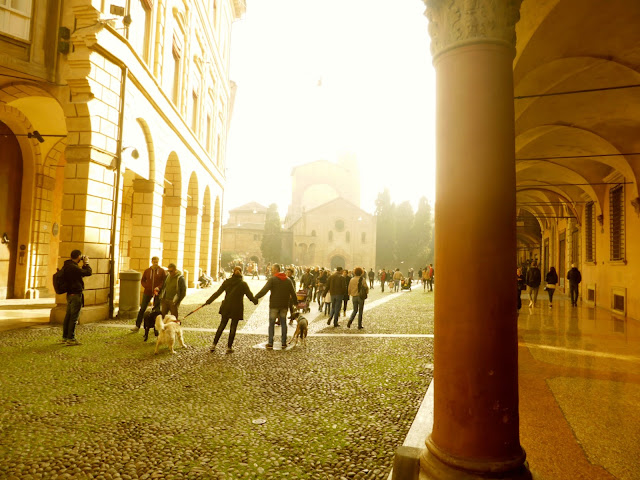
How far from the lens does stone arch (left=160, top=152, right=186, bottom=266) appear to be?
16859 mm

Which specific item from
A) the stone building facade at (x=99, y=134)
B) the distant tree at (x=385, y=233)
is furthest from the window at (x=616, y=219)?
the distant tree at (x=385, y=233)

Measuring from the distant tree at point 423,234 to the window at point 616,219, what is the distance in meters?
45.1

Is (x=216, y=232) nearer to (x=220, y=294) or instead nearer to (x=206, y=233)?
(x=206, y=233)

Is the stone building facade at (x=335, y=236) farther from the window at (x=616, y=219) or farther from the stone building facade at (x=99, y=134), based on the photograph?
the window at (x=616, y=219)

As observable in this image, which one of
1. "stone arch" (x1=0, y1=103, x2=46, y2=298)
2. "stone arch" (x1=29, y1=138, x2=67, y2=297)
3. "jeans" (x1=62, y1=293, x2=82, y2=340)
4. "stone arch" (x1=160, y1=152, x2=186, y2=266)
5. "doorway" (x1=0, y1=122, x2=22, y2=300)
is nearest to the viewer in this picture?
"jeans" (x1=62, y1=293, x2=82, y2=340)

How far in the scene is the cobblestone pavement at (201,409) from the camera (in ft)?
10.2

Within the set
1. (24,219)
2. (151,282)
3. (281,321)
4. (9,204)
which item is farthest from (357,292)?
(9,204)

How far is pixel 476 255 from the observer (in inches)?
99.0

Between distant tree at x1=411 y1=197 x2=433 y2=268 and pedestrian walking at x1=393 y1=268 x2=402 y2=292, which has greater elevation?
distant tree at x1=411 y1=197 x2=433 y2=268

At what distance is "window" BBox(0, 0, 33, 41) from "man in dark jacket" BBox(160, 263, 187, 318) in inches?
270

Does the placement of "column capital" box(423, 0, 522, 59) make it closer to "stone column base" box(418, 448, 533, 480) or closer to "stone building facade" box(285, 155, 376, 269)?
"stone column base" box(418, 448, 533, 480)

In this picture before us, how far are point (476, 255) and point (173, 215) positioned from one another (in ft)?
52.9

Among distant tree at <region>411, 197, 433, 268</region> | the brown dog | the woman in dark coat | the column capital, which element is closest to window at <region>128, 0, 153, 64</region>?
the woman in dark coat

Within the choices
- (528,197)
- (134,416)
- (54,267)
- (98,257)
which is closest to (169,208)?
(54,267)
